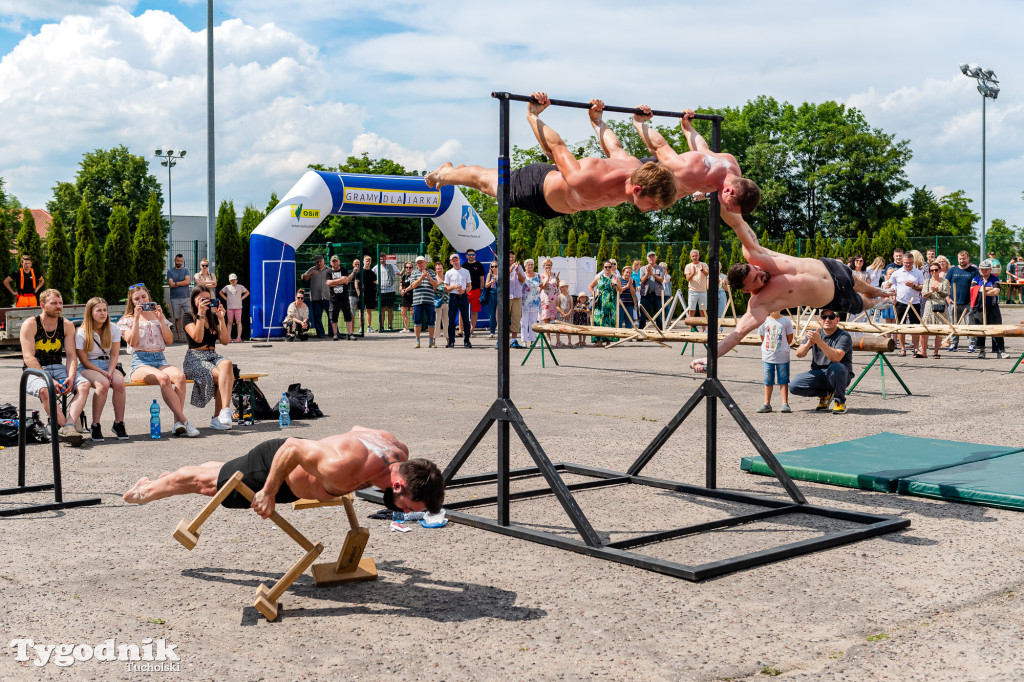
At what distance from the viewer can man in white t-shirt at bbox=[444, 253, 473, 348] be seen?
18844 millimetres

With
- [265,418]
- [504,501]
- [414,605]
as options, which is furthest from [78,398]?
[414,605]

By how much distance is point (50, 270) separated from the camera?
835 inches

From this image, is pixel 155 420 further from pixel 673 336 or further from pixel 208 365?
pixel 673 336

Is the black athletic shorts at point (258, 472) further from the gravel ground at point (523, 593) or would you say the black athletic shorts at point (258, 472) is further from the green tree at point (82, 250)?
the green tree at point (82, 250)

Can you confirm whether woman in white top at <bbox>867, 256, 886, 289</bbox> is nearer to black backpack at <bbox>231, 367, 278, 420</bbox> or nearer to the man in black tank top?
black backpack at <bbox>231, 367, 278, 420</bbox>

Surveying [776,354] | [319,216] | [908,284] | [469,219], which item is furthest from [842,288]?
[469,219]

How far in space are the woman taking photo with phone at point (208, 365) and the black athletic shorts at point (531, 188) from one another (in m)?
4.26

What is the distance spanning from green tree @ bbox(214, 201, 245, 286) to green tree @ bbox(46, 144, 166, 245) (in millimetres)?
47552

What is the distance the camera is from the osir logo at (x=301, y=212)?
69.4 ft

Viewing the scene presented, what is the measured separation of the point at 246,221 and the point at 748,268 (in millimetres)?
19789

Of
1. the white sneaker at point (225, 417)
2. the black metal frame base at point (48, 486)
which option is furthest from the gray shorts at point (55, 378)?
the black metal frame base at point (48, 486)

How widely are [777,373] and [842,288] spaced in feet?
13.1

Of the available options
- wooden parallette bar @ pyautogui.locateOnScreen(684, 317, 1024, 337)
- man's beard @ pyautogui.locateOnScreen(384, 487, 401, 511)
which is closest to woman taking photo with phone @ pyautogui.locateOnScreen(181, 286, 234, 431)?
man's beard @ pyautogui.locateOnScreen(384, 487, 401, 511)

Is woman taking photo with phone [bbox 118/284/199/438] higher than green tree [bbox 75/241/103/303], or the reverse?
green tree [bbox 75/241/103/303]
